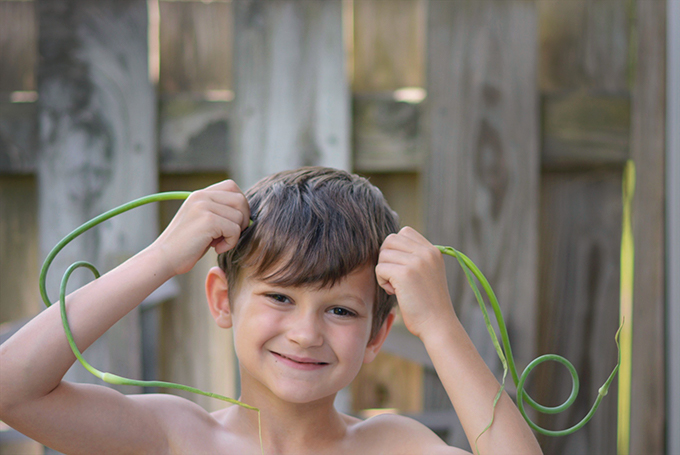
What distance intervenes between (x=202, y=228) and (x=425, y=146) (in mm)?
930

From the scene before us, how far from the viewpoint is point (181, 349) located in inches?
74.4

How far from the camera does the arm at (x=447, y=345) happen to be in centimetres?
98

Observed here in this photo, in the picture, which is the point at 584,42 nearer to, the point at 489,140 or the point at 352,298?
the point at 489,140

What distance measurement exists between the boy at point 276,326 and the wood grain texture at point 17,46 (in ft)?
3.49

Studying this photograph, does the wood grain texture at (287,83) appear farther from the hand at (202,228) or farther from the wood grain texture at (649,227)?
the wood grain texture at (649,227)

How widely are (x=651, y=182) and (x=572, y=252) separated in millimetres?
292

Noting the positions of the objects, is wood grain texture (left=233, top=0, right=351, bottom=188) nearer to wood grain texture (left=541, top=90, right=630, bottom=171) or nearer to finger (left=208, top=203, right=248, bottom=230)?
wood grain texture (left=541, top=90, right=630, bottom=171)

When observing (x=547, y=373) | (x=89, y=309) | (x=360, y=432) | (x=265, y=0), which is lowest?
(x=547, y=373)

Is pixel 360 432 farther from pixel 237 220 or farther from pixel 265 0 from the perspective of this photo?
pixel 265 0

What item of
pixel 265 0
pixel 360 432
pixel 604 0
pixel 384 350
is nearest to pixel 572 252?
pixel 384 350

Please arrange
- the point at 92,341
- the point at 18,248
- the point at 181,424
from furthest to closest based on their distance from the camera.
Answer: the point at 18,248
the point at 181,424
the point at 92,341

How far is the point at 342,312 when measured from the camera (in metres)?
1.07

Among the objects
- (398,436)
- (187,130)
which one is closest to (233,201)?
(398,436)

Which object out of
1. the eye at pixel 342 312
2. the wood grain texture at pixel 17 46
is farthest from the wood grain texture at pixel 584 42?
the wood grain texture at pixel 17 46
